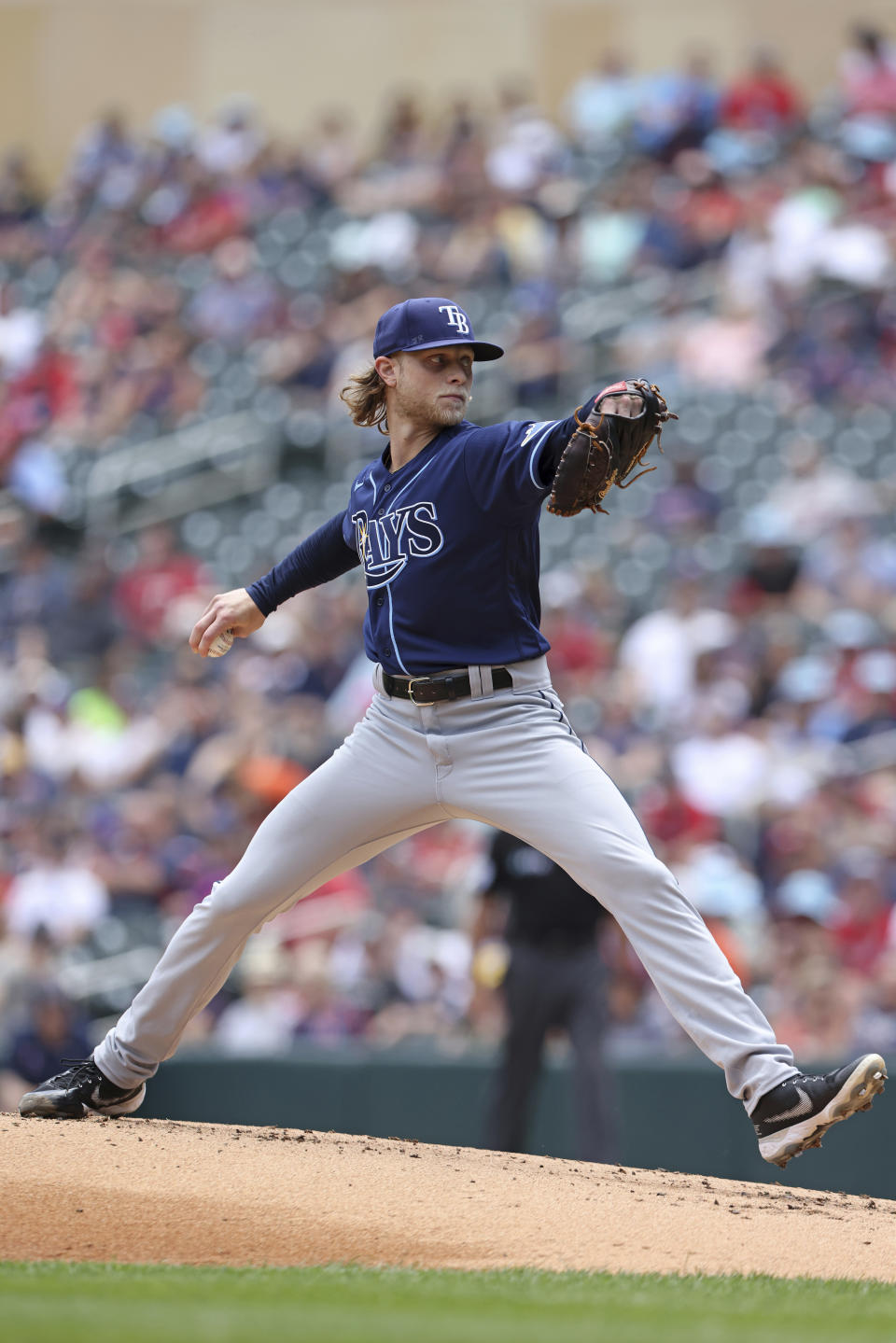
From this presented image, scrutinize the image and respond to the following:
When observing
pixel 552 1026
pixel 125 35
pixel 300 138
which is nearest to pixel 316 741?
pixel 552 1026

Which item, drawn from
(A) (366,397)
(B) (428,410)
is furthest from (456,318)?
(A) (366,397)

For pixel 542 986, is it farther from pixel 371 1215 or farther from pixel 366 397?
pixel 366 397

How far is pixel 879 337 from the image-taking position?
38.6ft

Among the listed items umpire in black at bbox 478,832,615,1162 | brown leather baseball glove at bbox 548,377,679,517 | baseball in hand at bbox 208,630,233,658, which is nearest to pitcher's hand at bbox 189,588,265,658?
baseball in hand at bbox 208,630,233,658

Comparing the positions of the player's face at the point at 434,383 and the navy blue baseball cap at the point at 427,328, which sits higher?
the navy blue baseball cap at the point at 427,328

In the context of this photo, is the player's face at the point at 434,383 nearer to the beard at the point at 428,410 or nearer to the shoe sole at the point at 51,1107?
the beard at the point at 428,410

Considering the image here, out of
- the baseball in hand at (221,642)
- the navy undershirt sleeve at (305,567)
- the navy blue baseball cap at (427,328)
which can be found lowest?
the baseball in hand at (221,642)

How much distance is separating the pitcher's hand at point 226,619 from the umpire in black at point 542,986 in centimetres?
219

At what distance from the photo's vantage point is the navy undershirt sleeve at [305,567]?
14.3ft

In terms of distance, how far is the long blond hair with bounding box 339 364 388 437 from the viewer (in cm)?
418

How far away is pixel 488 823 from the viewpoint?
13.0 ft

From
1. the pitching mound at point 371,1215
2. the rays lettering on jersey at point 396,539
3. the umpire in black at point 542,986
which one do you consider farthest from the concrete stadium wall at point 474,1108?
the rays lettering on jersey at point 396,539

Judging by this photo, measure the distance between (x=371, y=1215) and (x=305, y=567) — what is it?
5.18ft

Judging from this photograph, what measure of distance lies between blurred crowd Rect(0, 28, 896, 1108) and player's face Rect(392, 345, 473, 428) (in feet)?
13.0
